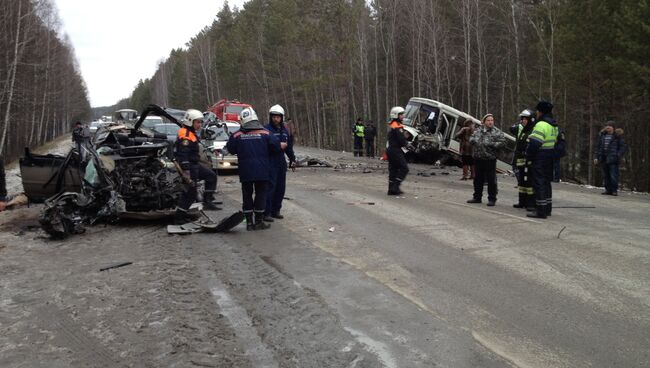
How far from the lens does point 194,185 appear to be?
862cm

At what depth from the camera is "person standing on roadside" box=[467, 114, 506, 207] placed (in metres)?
10.5

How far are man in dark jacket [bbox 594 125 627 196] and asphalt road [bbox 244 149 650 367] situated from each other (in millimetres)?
2951

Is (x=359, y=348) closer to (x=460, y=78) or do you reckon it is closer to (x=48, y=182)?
(x=48, y=182)

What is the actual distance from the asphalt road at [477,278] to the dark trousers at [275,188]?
15.6 inches

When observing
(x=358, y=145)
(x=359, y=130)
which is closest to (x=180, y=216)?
(x=359, y=130)

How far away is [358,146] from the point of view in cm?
2823

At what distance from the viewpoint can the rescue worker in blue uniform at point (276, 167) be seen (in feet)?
29.1

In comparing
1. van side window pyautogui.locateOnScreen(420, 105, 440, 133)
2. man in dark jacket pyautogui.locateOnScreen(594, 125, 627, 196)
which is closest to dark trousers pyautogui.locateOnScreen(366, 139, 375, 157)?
van side window pyautogui.locateOnScreen(420, 105, 440, 133)

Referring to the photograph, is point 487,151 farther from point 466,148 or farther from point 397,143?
point 466,148

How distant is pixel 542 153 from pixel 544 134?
34 cm

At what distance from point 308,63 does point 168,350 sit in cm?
4219

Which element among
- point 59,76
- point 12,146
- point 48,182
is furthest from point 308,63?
point 48,182

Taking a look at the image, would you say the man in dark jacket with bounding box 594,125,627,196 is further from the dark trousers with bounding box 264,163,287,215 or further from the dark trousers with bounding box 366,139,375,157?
the dark trousers with bounding box 366,139,375,157

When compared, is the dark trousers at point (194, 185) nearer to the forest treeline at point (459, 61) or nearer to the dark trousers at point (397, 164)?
the dark trousers at point (397, 164)
